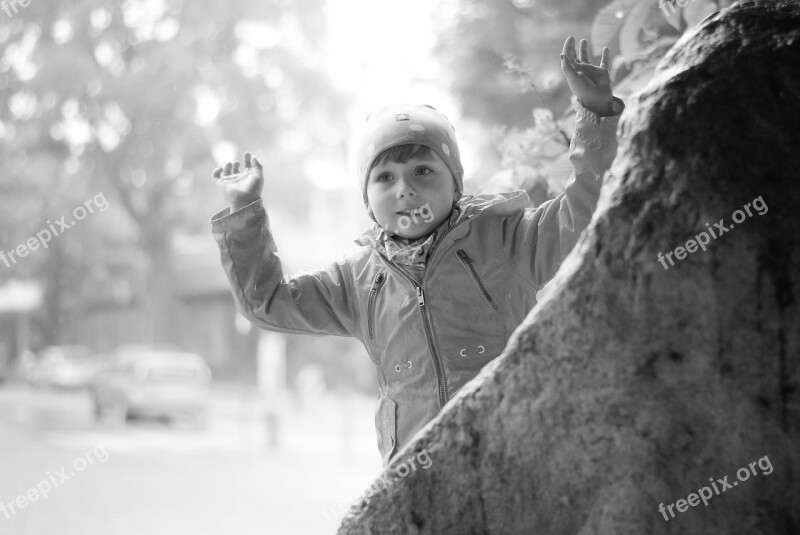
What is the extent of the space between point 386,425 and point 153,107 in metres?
15.5

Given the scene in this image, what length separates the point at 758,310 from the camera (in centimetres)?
123

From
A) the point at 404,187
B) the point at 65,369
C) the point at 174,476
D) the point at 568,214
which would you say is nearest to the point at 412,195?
the point at 404,187

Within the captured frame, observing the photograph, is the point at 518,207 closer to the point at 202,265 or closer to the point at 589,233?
the point at 589,233

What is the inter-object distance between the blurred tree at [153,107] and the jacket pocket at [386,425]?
1481 centimetres

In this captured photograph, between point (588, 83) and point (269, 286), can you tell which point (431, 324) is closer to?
point (269, 286)

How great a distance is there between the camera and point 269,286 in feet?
6.68

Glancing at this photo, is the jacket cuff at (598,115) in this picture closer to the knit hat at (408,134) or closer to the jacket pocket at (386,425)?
the knit hat at (408,134)

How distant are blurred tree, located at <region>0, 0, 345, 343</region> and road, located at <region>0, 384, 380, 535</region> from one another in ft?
14.2

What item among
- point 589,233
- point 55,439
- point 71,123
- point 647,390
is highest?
point 71,123

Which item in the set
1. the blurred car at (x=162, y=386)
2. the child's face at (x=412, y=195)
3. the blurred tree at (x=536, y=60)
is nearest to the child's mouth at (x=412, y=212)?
the child's face at (x=412, y=195)

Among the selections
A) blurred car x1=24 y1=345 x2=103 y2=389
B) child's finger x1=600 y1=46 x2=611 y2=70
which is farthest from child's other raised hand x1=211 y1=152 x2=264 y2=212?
blurred car x1=24 y1=345 x2=103 y2=389

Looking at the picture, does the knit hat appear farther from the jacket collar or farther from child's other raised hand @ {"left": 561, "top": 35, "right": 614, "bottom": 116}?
child's other raised hand @ {"left": 561, "top": 35, "right": 614, "bottom": 116}

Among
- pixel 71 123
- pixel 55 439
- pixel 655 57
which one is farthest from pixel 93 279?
pixel 655 57

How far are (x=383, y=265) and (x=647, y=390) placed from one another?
3.02ft
